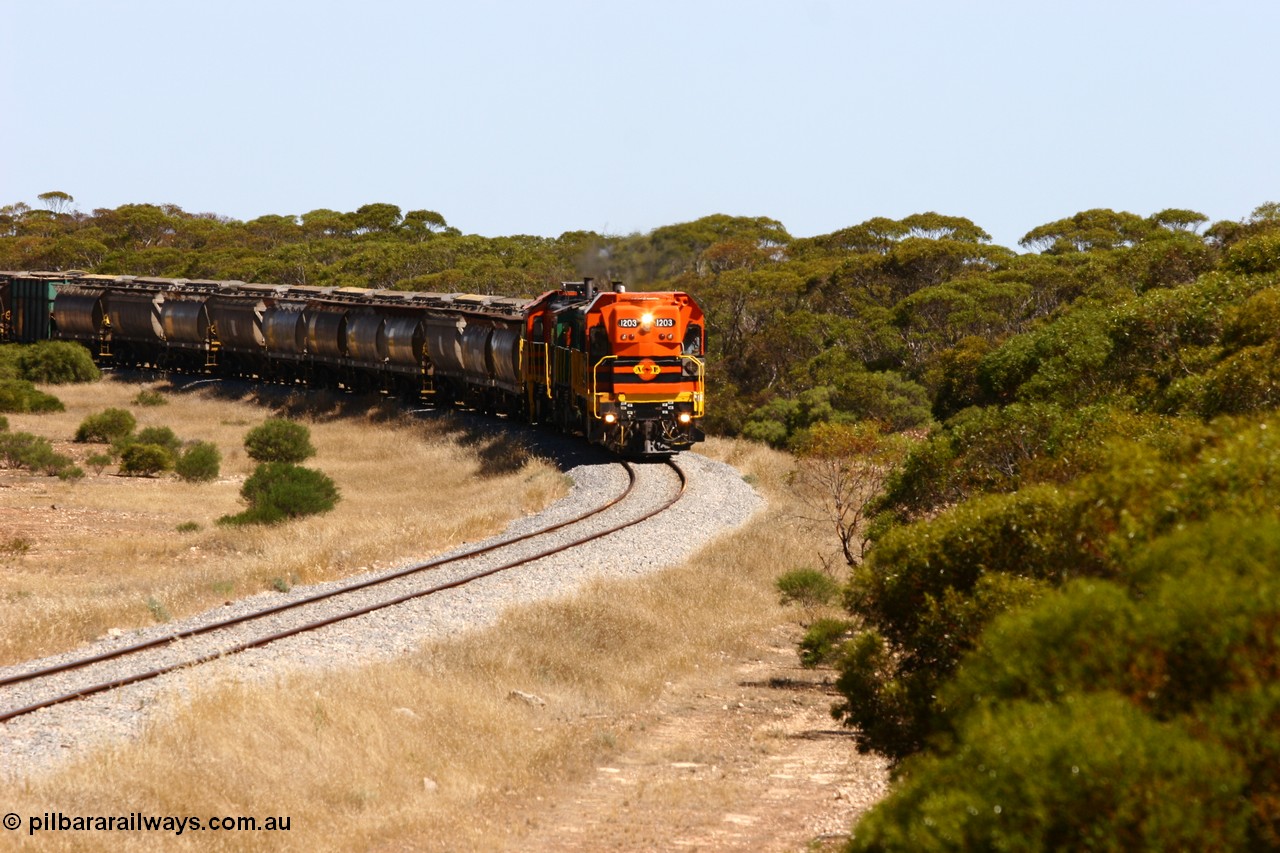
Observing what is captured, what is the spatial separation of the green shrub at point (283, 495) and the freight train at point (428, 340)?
→ 20.7 ft

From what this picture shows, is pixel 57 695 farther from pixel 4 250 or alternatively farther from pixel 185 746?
pixel 4 250

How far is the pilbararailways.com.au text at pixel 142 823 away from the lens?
10.4 meters

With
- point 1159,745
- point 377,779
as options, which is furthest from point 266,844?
point 1159,745

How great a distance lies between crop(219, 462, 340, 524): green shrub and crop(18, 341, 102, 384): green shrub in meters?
31.9

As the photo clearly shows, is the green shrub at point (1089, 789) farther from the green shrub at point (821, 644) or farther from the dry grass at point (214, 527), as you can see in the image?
the dry grass at point (214, 527)

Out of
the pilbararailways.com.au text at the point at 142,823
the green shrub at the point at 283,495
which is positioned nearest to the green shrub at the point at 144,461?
the green shrub at the point at 283,495

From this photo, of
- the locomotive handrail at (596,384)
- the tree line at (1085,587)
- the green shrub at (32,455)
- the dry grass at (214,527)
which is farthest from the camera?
the green shrub at (32,455)

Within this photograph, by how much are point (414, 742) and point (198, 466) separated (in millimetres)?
28274

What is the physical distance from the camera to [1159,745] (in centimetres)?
579

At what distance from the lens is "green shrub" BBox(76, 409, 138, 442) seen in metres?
47.0

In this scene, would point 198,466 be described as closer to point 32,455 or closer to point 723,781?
point 32,455

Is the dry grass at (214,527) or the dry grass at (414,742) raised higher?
the dry grass at (414,742)

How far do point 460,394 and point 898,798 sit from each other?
40837 millimetres

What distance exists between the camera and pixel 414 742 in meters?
13.1
